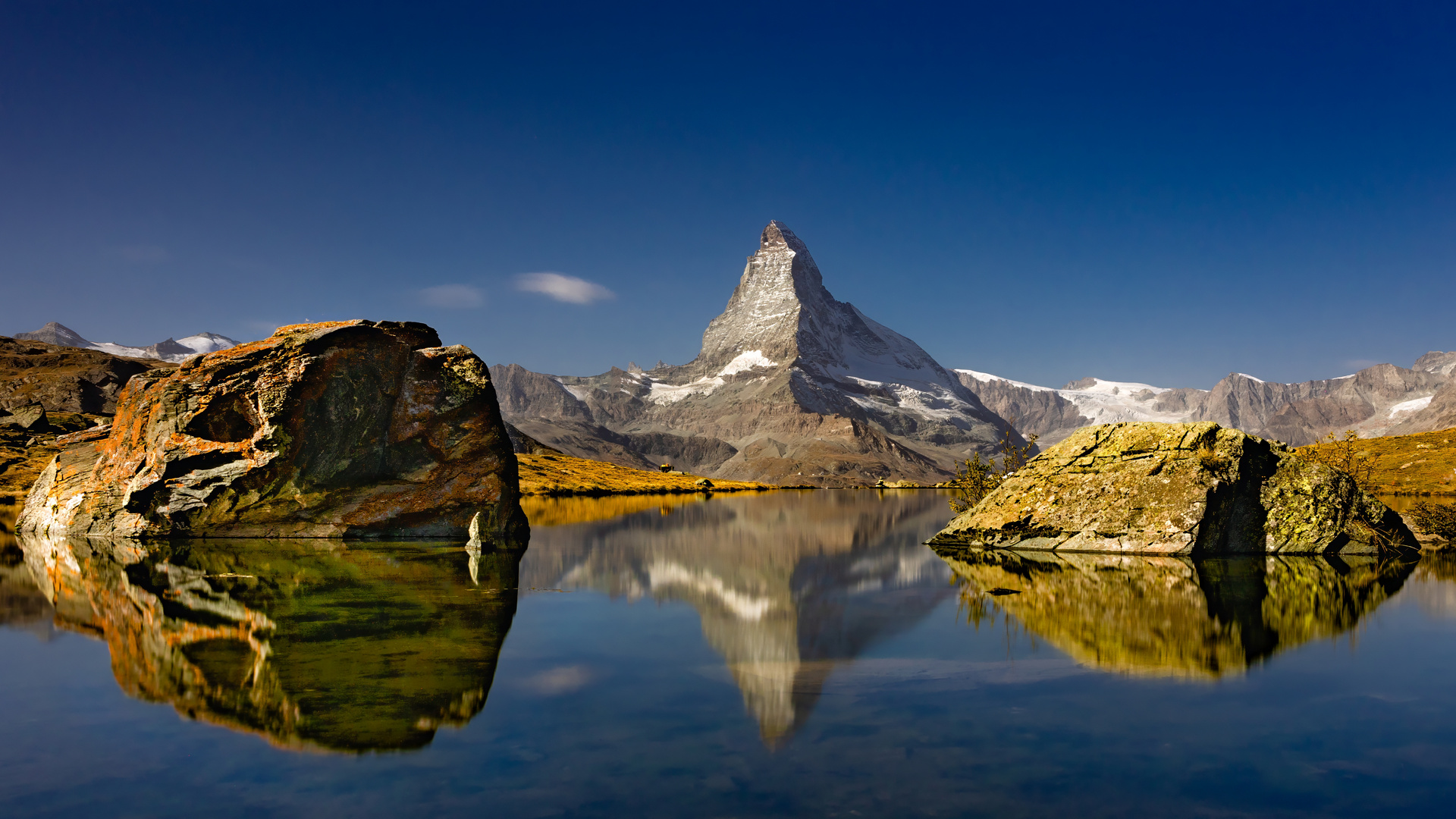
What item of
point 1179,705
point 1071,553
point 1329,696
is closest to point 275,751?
point 1179,705

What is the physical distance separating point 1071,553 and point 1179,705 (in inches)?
731

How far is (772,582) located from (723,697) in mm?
11455

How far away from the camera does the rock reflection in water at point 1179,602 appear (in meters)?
12.6

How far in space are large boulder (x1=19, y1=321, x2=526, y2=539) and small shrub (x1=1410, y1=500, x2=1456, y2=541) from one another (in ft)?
112

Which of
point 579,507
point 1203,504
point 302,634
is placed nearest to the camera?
point 302,634

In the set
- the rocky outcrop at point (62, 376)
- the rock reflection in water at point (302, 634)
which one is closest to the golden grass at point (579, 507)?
the rock reflection in water at point (302, 634)

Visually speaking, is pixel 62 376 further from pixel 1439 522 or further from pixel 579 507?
pixel 1439 522

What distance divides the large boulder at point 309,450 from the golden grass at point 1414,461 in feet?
140

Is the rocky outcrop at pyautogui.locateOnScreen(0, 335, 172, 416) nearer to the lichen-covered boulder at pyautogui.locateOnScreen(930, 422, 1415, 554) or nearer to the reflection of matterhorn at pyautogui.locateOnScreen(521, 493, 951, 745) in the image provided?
the reflection of matterhorn at pyautogui.locateOnScreen(521, 493, 951, 745)

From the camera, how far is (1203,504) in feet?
84.2

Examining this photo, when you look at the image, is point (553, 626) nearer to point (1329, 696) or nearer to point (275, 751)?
point (275, 751)

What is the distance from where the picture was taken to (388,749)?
316 inches

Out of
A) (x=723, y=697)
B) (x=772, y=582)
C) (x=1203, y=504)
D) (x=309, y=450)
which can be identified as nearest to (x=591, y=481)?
(x=309, y=450)

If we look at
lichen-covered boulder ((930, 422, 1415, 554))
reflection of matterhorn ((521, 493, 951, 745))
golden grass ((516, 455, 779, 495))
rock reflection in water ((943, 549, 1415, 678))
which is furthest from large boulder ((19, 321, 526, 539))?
golden grass ((516, 455, 779, 495))
